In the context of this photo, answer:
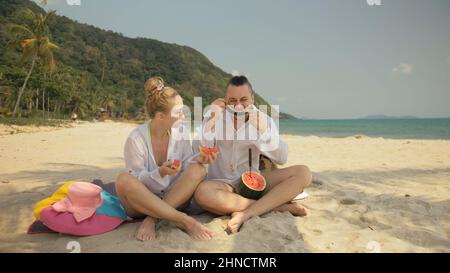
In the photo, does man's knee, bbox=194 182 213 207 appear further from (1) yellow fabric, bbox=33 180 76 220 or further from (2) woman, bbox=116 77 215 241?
(1) yellow fabric, bbox=33 180 76 220

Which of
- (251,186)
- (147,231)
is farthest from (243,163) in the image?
(147,231)

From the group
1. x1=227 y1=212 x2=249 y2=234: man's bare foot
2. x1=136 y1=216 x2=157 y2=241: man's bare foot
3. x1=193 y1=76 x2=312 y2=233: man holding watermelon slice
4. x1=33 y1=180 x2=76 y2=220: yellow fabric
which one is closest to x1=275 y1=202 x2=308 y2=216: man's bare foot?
x1=193 y1=76 x2=312 y2=233: man holding watermelon slice

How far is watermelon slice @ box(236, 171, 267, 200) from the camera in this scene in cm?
307

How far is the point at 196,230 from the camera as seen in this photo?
2.63 meters

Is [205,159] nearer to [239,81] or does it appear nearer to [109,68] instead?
[239,81]

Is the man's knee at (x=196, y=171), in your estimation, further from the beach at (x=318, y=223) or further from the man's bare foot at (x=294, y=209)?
the man's bare foot at (x=294, y=209)

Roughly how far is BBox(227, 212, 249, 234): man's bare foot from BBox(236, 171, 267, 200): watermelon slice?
0.26m

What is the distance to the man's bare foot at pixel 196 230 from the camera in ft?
8.49

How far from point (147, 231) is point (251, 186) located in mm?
970

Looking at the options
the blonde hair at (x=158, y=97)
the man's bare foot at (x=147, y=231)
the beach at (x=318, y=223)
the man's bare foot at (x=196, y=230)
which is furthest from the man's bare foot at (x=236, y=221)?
the blonde hair at (x=158, y=97)

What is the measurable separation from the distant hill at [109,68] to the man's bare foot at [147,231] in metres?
32.4
